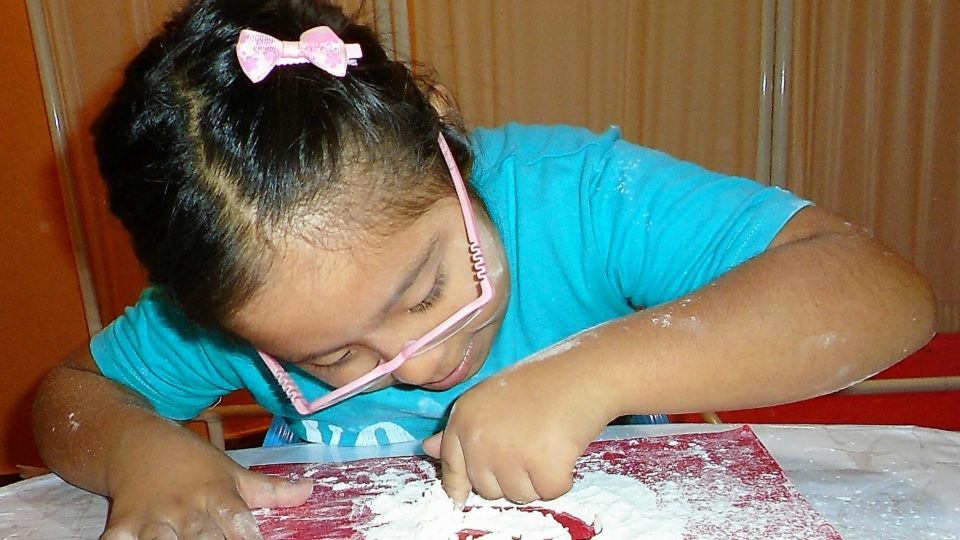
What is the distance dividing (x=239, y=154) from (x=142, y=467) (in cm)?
30

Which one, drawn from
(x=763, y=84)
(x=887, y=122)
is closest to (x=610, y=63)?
(x=763, y=84)

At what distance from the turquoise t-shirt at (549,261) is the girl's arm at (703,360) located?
0.20ft

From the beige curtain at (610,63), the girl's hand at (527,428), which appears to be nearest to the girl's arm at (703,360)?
the girl's hand at (527,428)

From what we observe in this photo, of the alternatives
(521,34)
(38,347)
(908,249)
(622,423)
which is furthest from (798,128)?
(38,347)

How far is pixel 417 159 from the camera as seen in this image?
559 mm

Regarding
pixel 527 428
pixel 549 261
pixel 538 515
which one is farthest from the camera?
pixel 549 261

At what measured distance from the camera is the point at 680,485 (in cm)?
60

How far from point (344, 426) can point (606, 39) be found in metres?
1.35

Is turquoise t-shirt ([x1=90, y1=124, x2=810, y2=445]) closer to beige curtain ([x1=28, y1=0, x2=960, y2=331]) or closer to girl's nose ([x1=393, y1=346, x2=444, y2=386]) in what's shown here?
girl's nose ([x1=393, y1=346, x2=444, y2=386])

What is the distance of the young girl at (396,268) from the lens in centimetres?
50

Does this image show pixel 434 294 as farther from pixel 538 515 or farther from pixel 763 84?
pixel 763 84

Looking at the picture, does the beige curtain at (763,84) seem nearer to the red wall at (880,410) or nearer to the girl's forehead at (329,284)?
the red wall at (880,410)

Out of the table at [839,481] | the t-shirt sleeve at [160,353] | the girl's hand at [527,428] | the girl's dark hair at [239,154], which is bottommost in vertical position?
the table at [839,481]

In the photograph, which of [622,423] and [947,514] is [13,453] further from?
[947,514]
